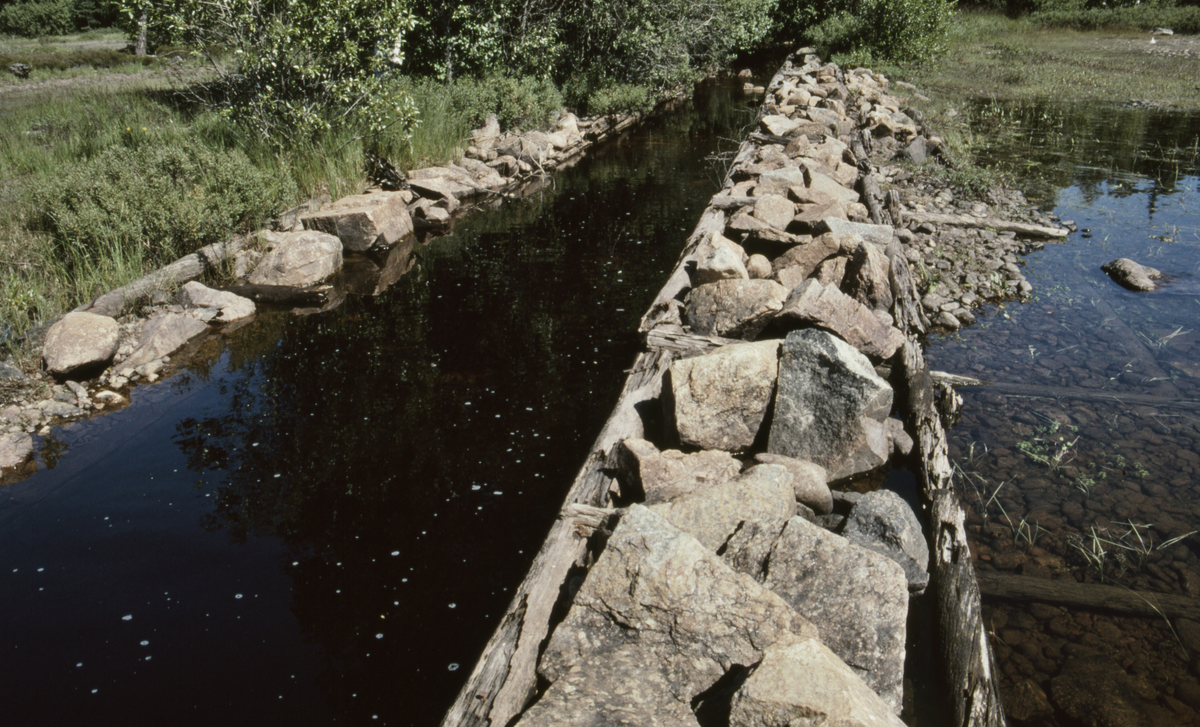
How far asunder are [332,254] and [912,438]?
632 centimetres

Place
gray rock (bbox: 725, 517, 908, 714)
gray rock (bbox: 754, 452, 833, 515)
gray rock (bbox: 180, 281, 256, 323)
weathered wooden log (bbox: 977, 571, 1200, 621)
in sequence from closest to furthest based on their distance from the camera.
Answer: gray rock (bbox: 725, 517, 908, 714), weathered wooden log (bbox: 977, 571, 1200, 621), gray rock (bbox: 754, 452, 833, 515), gray rock (bbox: 180, 281, 256, 323)

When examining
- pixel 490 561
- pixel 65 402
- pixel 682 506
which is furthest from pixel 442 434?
pixel 65 402

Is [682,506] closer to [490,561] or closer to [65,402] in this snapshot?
[490,561]

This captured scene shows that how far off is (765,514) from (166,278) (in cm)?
648

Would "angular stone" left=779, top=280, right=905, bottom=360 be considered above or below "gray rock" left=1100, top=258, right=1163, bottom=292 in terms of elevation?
above

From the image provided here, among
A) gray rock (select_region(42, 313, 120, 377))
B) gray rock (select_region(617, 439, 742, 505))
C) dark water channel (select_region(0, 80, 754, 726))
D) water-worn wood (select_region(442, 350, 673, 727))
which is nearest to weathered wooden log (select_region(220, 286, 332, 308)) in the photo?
dark water channel (select_region(0, 80, 754, 726))

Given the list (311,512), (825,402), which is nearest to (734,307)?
(825,402)

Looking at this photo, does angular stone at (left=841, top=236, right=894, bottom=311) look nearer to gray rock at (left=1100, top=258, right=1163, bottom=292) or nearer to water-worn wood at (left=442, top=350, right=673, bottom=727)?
water-worn wood at (left=442, top=350, right=673, bottom=727)

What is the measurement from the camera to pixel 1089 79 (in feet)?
66.3

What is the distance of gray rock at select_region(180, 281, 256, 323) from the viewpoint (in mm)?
7035

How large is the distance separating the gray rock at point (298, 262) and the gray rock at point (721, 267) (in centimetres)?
441

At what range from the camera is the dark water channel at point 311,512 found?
346cm

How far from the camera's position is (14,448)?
5.02 metres

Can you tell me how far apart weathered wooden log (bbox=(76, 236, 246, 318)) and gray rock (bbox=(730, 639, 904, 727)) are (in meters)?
6.64
